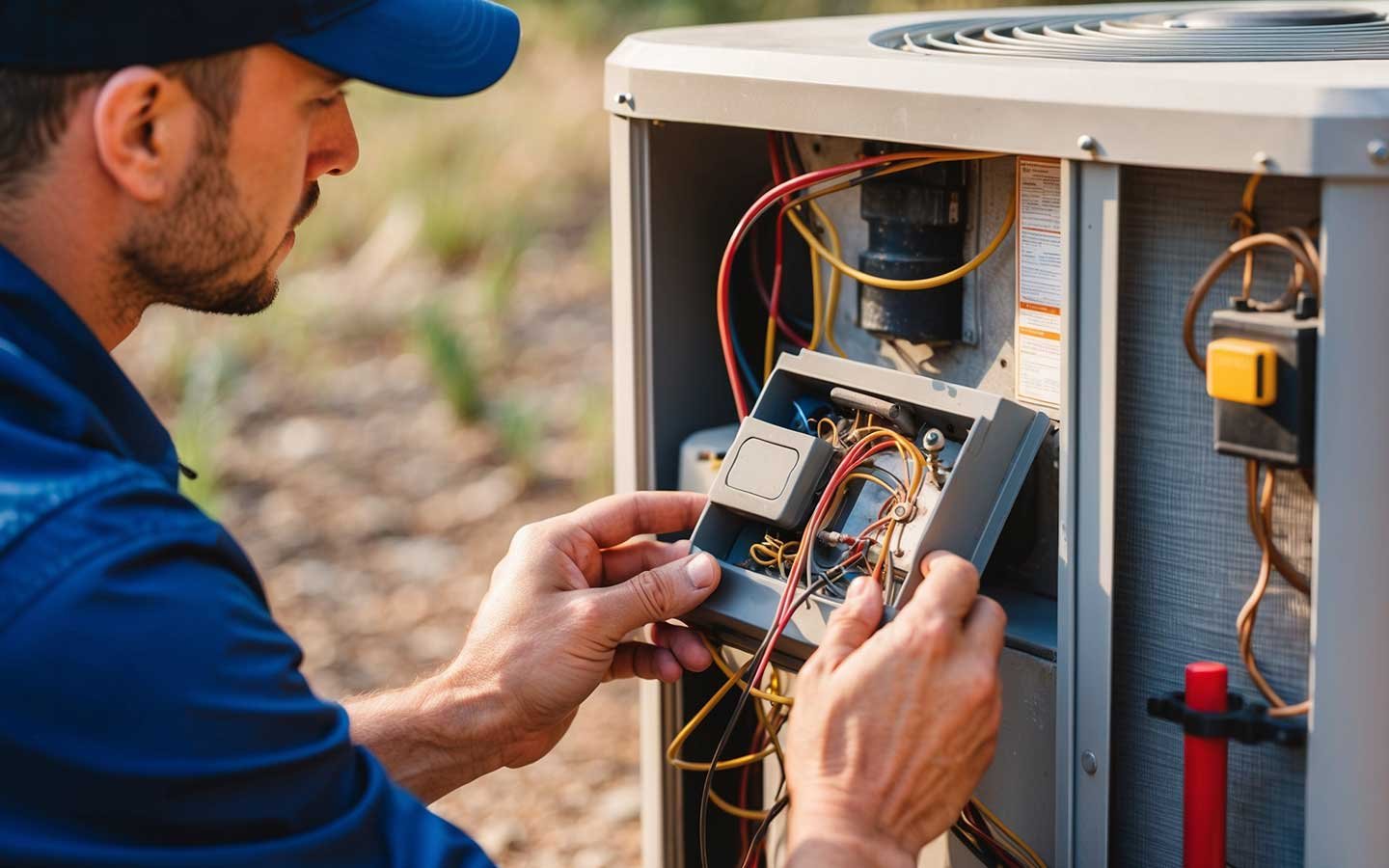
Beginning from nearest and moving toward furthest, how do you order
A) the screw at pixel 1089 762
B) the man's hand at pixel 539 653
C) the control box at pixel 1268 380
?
the control box at pixel 1268 380 → the screw at pixel 1089 762 → the man's hand at pixel 539 653

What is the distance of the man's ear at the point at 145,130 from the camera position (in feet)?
4.58

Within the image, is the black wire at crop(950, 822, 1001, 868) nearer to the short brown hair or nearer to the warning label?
the warning label

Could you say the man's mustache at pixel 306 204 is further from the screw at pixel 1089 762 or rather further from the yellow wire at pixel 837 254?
the screw at pixel 1089 762

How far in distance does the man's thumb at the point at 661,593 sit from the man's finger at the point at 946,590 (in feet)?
0.88

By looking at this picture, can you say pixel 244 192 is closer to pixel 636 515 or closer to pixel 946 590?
pixel 636 515

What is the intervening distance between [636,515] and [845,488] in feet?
0.92

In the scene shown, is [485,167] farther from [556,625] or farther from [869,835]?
[869,835]

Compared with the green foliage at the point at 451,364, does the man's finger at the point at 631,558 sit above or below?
above

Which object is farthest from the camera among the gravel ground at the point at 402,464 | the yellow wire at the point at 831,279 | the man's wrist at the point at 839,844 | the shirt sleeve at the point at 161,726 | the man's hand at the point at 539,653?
the gravel ground at the point at 402,464

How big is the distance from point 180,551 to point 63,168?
14.9 inches

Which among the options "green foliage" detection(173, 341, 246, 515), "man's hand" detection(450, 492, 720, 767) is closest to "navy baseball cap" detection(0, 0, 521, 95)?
"man's hand" detection(450, 492, 720, 767)

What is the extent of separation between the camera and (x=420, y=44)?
5.41 ft

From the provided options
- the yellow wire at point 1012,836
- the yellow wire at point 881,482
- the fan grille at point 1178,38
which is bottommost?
the yellow wire at point 1012,836

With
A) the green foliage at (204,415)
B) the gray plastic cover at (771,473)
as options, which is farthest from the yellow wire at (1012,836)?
the green foliage at (204,415)
